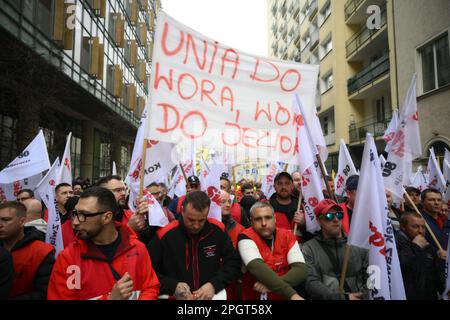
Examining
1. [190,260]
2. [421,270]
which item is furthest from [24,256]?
[421,270]

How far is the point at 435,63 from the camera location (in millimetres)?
12352

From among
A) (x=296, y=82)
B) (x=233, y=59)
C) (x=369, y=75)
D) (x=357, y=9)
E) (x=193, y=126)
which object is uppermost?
(x=357, y=9)

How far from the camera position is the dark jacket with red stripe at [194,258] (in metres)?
2.72

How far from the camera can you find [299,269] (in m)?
2.75

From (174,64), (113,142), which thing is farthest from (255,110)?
(113,142)

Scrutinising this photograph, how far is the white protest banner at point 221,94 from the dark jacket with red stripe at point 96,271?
1203 millimetres

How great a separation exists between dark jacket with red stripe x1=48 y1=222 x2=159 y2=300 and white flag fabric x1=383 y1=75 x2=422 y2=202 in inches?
135

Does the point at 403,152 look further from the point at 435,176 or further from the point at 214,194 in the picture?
the point at 214,194

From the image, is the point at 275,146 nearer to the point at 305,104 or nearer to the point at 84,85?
the point at 305,104

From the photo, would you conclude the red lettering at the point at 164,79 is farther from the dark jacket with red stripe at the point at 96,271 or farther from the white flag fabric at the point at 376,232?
the white flag fabric at the point at 376,232

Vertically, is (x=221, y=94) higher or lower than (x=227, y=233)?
higher

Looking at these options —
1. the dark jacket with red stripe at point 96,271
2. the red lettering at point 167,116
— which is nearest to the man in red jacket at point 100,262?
the dark jacket with red stripe at point 96,271

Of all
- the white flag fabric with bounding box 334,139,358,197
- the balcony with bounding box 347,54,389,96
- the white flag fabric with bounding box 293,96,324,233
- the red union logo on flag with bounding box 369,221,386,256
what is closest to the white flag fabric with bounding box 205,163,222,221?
the white flag fabric with bounding box 293,96,324,233

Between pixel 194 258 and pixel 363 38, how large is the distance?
20.9 m
